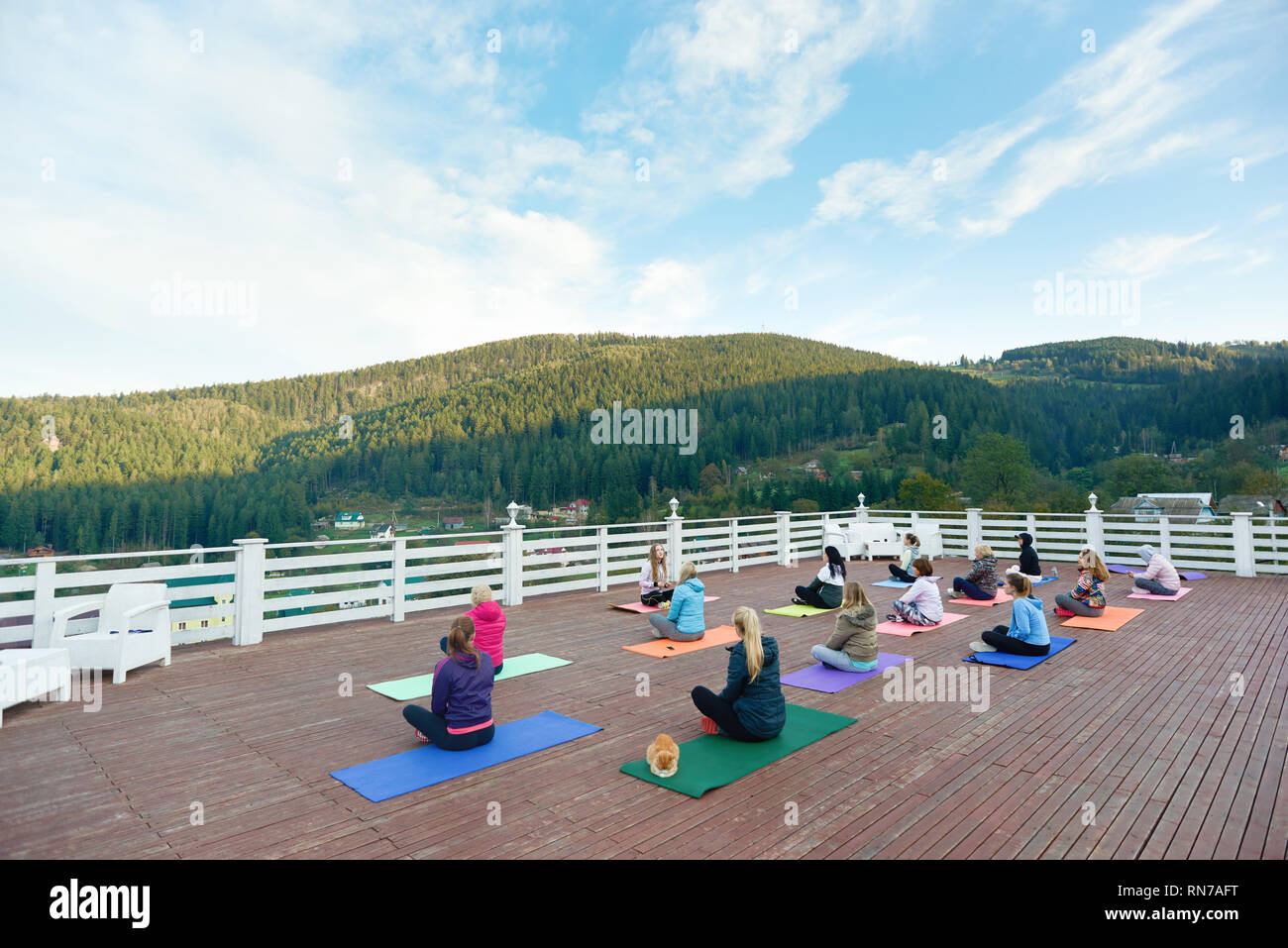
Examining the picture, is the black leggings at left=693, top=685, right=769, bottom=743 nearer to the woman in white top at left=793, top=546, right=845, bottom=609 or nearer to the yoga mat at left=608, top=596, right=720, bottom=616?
the yoga mat at left=608, top=596, right=720, bottom=616

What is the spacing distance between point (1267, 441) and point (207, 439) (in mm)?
120441

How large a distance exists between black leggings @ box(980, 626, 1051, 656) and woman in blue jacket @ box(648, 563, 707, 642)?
3.19m

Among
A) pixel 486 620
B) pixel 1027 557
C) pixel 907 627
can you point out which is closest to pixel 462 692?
pixel 486 620

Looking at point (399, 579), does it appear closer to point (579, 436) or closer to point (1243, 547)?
point (1243, 547)

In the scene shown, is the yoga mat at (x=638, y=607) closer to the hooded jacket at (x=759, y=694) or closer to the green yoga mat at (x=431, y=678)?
the green yoga mat at (x=431, y=678)

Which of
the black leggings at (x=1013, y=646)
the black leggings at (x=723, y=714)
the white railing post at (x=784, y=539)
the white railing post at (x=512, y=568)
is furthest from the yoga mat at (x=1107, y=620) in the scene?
the white railing post at (x=512, y=568)

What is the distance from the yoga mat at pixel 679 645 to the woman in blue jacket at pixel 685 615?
10 cm

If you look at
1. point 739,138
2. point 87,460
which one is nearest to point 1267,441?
point 739,138

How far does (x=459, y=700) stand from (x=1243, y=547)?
1529 cm

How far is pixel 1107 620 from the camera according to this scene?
8.11 metres

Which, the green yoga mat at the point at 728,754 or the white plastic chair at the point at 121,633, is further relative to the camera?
the white plastic chair at the point at 121,633

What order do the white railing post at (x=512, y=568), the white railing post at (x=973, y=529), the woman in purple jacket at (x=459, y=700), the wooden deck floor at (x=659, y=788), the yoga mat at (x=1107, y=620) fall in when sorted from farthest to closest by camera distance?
the white railing post at (x=973, y=529) < the white railing post at (x=512, y=568) < the yoga mat at (x=1107, y=620) < the woman in purple jacket at (x=459, y=700) < the wooden deck floor at (x=659, y=788)

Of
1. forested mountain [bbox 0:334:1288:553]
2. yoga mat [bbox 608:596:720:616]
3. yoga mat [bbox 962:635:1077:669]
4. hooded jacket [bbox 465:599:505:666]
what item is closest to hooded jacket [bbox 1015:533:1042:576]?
yoga mat [bbox 962:635:1077:669]

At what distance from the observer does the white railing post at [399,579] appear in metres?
8.39
